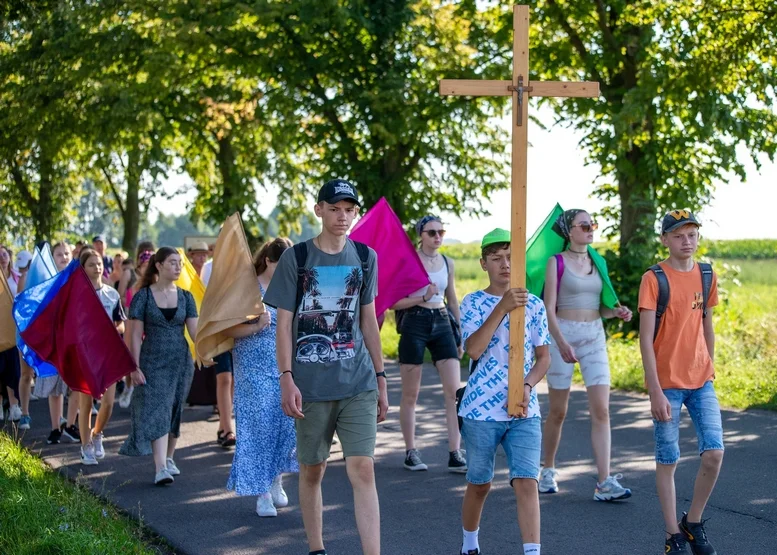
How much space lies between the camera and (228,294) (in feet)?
24.5

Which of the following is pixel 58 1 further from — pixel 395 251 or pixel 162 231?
pixel 162 231

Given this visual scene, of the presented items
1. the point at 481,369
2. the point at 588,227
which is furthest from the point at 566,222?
the point at 481,369

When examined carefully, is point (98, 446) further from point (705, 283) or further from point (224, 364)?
point (705, 283)

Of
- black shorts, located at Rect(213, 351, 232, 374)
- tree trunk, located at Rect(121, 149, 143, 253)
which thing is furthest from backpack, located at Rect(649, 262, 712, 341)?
tree trunk, located at Rect(121, 149, 143, 253)

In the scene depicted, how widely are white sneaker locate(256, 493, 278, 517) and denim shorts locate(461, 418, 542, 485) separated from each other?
2035 mm

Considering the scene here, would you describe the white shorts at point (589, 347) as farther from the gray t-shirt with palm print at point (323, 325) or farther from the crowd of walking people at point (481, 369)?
the gray t-shirt with palm print at point (323, 325)

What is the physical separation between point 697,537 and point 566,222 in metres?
2.42

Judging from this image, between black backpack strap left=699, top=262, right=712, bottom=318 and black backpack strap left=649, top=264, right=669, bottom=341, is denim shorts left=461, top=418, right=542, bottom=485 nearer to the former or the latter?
black backpack strap left=649, top=264, right=669, bottom=341

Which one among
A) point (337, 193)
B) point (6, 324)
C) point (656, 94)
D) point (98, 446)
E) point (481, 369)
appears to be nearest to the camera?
point (337, 193)

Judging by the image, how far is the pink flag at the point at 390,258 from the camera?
331 inches

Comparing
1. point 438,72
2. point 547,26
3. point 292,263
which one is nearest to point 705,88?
point 547,26

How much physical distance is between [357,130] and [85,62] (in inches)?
265

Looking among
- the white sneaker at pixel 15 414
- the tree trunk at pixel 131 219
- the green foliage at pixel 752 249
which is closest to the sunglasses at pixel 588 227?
the white sneaker at pixel 15 414

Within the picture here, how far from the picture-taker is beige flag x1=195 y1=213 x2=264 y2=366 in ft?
24.3
